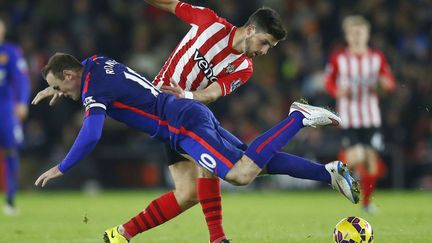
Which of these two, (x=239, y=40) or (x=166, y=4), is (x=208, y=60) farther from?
(x=166, y=4)

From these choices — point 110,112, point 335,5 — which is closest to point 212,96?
point 110,112

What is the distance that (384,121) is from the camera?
15836 millimetres

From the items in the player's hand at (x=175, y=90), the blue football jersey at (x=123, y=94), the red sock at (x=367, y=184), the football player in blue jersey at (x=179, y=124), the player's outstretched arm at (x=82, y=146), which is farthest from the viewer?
the red sock at (x=367, y=184)

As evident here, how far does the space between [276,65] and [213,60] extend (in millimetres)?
9722

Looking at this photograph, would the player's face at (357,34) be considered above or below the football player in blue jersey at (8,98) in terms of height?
above

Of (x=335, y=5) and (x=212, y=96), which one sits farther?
(x=335, y=5)

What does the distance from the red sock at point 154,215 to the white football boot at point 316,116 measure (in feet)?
3.77

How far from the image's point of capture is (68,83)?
6641 mm

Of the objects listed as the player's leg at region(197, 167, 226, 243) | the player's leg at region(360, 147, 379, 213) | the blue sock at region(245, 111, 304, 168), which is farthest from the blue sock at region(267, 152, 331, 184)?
the player's leg at region(360, 147, 379, 213)

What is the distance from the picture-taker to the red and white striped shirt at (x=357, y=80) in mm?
11547

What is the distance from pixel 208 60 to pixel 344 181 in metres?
1.48

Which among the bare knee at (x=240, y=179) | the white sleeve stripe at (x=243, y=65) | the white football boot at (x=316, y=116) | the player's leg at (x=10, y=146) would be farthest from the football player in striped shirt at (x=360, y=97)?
the bare knee at (x=240, y=179)

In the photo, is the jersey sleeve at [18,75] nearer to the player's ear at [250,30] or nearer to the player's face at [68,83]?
the player's face at [68,83]

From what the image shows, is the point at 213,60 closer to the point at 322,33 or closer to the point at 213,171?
the point at 213,171
